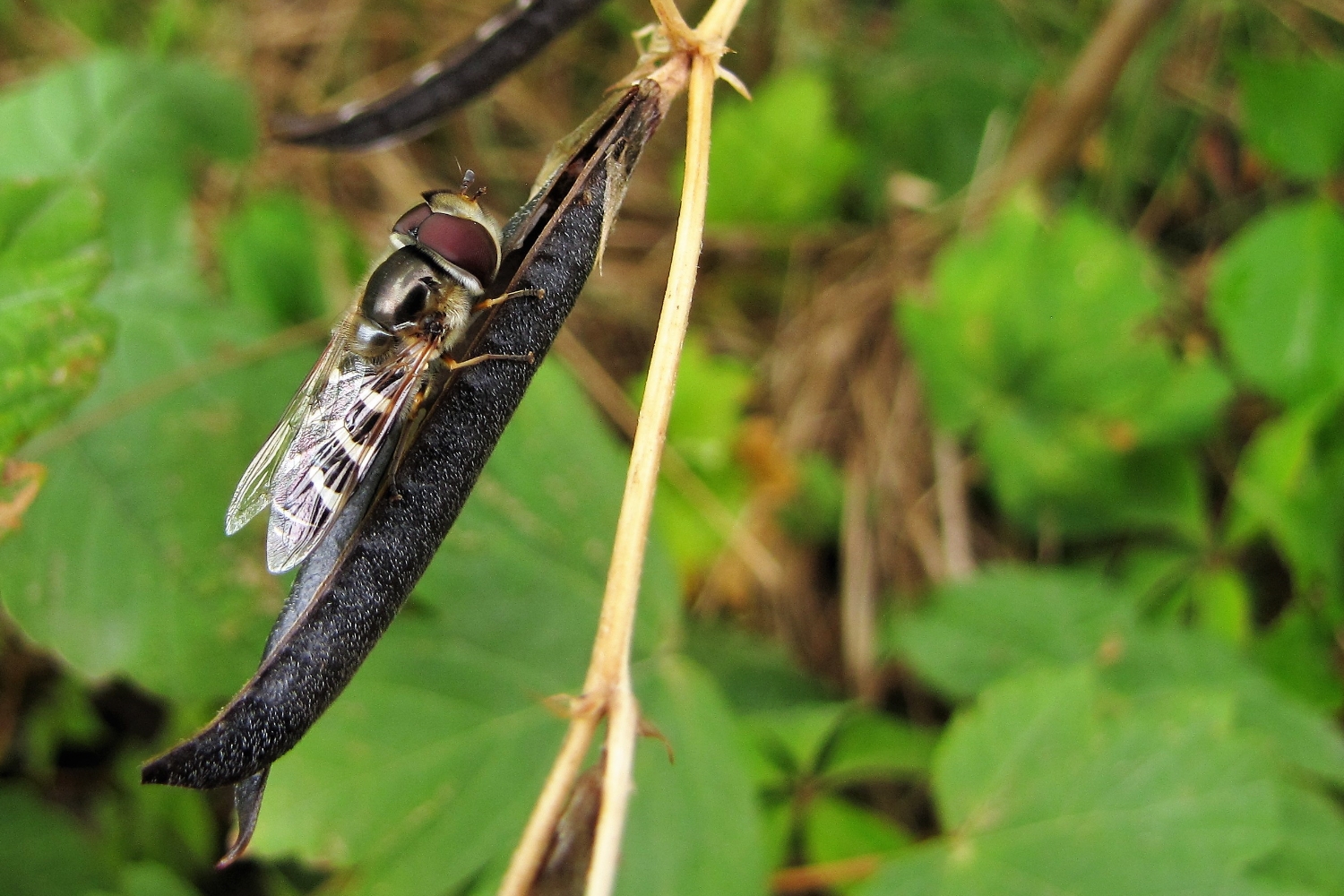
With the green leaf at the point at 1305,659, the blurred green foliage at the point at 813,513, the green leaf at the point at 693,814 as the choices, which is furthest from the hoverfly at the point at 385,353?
the green leaf at the point at 1305,659

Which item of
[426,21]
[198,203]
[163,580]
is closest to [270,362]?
[163,580]

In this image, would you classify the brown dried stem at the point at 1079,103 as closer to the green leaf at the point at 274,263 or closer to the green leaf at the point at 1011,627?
the green leaf at the point at 1011,627

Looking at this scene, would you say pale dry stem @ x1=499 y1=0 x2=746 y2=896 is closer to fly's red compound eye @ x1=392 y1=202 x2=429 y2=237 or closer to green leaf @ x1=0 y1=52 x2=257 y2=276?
fly's red compound eye @ x1=392 y1=202 x2=429 y2=237

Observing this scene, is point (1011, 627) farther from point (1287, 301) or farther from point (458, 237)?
point (458, 237)

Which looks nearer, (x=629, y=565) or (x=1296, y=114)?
(x=629, y=565)

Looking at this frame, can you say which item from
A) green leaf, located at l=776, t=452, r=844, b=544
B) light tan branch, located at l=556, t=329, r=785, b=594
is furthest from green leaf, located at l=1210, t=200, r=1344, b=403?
light tan branch, located at l=556, t=329, r=785, b=594

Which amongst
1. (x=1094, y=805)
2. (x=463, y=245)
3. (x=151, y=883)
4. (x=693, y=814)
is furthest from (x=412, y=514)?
(x=1094, y=805)
